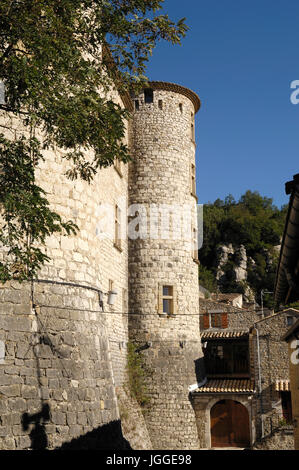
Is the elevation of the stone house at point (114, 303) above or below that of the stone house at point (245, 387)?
above

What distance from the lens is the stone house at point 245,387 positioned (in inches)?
757

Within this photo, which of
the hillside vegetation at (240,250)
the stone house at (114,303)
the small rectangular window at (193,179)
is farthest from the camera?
the hillside vegetation at (240,250)

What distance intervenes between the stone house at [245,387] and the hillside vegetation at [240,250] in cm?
2219

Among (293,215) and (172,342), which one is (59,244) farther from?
(172,342)

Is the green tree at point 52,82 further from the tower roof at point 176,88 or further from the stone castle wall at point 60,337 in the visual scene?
the tower roof at point 176,88

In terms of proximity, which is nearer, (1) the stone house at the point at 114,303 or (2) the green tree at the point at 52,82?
(2) the green tree at the point at 52,82

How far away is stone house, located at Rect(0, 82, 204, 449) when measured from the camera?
805 cm

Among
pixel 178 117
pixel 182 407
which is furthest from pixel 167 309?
pixel 178 117

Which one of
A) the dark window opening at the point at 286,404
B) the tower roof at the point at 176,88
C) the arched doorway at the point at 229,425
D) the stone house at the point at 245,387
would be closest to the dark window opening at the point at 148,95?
the tower roof at the point at 176,88

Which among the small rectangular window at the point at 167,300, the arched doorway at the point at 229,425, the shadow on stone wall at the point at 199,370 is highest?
the small rectangular window at the point at 167,300

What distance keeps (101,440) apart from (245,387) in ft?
43.3

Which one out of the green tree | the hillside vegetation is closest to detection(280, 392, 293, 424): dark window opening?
the green tree

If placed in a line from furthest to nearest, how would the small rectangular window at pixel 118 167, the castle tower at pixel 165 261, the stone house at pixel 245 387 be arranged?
the stone house at pixel 245 387
the castle tower at pixel 165 261
the small rectangular window at pixel 118 167

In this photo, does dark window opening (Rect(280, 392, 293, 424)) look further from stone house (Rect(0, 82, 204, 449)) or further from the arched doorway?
stone house (Rect(0, 82, 204, 449))
